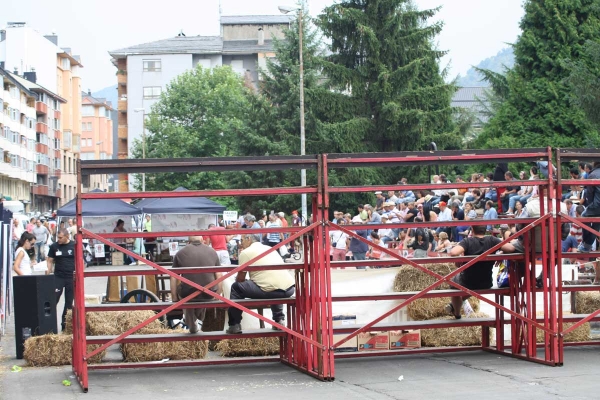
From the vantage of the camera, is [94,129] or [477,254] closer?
[477,254]

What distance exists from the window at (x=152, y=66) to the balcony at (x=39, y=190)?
19.6 m

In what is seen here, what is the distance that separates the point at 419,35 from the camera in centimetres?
5069

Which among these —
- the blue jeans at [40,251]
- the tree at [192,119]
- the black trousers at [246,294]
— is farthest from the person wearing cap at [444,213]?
the tree at [192,119]

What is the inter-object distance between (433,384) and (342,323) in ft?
10.8

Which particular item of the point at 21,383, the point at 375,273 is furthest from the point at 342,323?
the point at 21,383

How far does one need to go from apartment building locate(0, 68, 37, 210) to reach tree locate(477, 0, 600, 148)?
61.3 m

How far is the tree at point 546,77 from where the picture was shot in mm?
40406

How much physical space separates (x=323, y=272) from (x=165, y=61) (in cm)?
10340

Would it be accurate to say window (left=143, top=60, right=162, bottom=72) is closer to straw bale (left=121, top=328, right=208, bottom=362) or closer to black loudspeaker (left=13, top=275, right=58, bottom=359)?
black loudspeaker (left=13, top=275, right=58, bottom=359)

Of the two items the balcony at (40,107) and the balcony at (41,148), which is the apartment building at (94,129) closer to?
the balcony at (41,148)

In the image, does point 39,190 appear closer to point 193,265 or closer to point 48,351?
point 48,351

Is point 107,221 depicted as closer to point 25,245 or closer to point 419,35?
point 25,245

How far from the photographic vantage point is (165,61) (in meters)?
112

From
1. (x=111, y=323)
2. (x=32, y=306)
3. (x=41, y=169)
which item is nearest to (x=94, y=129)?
(x=41, y=169)
